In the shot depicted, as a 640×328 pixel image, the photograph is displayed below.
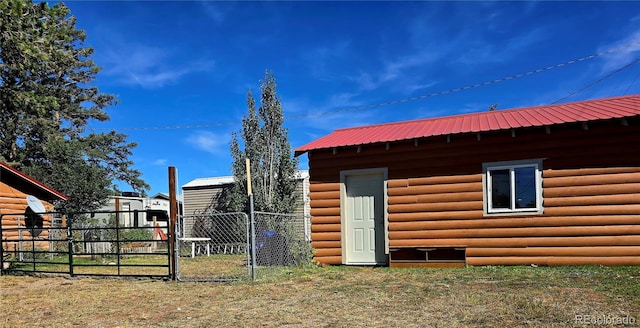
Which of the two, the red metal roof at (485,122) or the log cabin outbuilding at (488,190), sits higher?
the red metal roof at (485,122)

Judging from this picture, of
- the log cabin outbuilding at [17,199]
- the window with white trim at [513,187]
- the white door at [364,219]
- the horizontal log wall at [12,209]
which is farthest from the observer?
the log cabin outbuilding at [17,199]

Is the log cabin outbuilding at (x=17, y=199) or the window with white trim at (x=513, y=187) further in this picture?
the log cabin outbuilding at (x=17, y=199)

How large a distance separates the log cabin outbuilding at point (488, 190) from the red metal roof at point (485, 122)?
0.11 feet

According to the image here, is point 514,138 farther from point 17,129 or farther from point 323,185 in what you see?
point 17,129

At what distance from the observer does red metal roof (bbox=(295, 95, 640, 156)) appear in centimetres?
830

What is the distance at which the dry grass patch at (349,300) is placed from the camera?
484 cm

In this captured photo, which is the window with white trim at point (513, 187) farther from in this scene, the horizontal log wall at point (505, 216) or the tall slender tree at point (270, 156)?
the tall slender tree at point (270, 156)

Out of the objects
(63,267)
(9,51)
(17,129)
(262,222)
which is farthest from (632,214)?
(17,129)

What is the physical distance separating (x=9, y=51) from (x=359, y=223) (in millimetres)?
11292

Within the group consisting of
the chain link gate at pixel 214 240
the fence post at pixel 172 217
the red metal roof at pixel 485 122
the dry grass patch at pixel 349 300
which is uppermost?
the red metal roof at pixel 485 122

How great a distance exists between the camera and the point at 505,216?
340 inches

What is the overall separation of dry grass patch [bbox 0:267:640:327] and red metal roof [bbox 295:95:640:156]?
2.75m

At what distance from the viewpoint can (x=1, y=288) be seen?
828 centimetres

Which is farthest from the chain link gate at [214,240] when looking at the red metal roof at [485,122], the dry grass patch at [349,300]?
the dry grass patch at [349,300]
